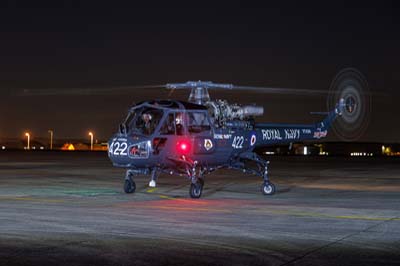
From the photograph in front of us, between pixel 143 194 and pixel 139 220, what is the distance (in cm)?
719

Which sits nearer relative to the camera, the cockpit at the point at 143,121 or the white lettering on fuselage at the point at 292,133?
the cockpit at the point at 143,121

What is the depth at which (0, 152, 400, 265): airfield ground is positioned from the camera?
33.1 ft

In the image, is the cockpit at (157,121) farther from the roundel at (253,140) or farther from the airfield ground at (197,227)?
the roundel at (253,140)

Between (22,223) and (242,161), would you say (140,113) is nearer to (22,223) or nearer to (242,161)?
(242,161)

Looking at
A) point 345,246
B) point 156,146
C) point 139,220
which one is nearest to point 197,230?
point 139,220

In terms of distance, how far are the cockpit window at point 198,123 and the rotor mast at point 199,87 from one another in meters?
0.97

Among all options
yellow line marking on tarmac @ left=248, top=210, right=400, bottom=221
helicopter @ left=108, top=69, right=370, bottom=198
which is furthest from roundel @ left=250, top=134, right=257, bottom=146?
yellow line marking on tarmac @ left=248, top=210, right=400, bottom=221

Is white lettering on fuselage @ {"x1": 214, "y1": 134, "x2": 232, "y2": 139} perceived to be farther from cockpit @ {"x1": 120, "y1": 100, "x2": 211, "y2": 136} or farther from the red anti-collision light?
the red anti-collision light

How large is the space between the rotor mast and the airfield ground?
10.6ft

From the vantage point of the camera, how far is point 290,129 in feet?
84.4

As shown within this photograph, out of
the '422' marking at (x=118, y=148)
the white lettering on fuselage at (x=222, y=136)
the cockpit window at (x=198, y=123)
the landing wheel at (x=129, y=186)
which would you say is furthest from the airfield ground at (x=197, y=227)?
the cockpit window at (x=198, y=123)

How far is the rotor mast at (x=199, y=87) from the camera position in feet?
70.6

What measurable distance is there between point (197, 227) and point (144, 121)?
790 centimetres

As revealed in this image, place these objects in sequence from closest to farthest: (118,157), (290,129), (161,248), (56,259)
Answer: (56,259) < (161,248) < (118,157) < (290,129)
